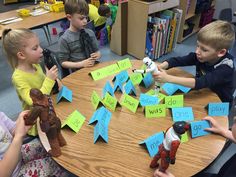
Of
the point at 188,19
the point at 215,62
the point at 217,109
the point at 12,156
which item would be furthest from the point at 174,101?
the point at 188,19

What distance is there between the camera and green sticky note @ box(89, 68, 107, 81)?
4.58ft

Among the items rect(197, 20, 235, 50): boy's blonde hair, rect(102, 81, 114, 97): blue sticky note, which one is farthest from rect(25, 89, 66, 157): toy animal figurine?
rect(197, 20, 235, 50): boy's blonde hair

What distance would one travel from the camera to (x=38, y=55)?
1340 millimetres

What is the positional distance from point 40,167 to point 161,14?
2490 millimetres

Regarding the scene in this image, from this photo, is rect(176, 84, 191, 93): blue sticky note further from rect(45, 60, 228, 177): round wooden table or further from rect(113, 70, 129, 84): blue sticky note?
rect(113, 70, 129, 84): blue sticky note

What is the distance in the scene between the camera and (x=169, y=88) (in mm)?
1263

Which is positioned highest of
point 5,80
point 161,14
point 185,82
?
point 185,82

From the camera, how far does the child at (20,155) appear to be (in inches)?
35.7

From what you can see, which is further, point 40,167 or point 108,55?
point 108,55

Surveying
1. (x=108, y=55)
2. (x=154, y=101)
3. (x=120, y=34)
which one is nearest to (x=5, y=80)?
(x=108, y=55)

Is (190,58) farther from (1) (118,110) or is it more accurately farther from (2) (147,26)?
(2) (147,26)

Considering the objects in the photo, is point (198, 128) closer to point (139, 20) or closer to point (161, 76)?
point (161, 76)

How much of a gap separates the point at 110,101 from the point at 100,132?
24 cm

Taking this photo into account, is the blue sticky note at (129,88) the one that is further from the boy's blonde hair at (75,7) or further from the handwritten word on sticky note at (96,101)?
the boy's blonde hair at (75,7)
